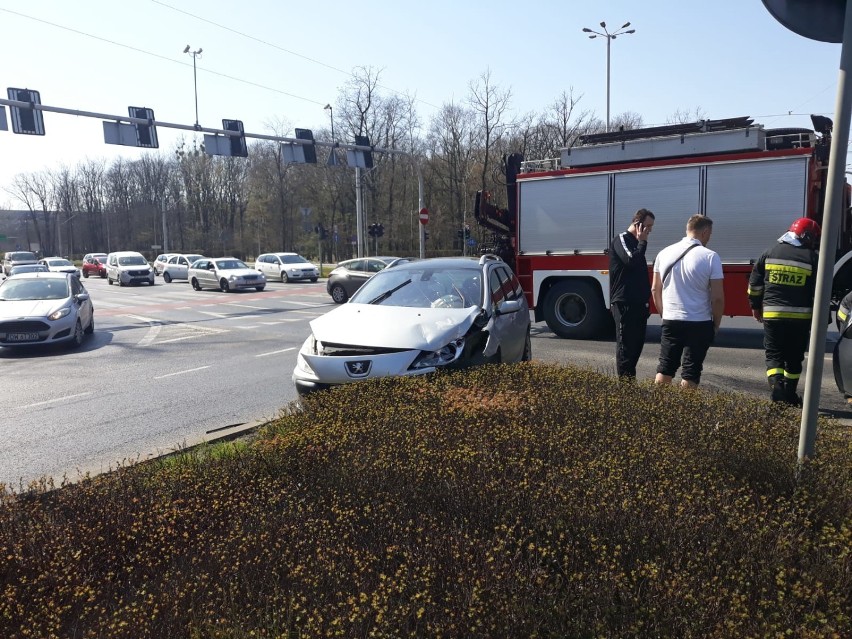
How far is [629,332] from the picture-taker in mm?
6863

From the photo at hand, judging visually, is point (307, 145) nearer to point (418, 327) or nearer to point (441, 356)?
point (418, 327)


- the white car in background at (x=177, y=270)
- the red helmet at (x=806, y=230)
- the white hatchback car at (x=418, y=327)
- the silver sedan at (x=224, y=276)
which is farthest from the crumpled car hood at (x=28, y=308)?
the white car in background at (x=177, y=270)

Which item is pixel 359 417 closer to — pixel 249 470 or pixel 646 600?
pixel 249 470

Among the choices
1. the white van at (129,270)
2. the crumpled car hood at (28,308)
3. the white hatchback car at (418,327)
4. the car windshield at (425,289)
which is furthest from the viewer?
the white van at (129,270)

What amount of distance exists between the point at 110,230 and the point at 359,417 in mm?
108674

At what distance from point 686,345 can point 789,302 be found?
0.91 metres

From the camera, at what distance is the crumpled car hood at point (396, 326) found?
6426 mm

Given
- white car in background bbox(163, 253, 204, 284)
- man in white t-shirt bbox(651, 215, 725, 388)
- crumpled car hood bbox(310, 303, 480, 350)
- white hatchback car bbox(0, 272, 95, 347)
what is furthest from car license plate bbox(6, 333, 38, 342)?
white car in background bbox(163, 253, 204, 284)

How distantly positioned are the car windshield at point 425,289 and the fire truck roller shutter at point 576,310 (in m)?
5.13

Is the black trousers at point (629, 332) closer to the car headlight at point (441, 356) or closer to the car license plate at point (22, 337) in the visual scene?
the car headlight at point (441, 356)

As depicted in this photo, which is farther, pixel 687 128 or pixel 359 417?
pixel 687 128

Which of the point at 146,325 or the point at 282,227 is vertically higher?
the point at 282,227

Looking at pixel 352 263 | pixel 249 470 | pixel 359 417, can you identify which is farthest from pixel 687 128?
pixel 352 263

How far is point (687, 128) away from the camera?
11.9 metres
